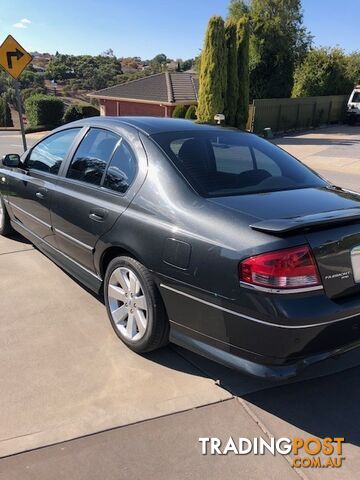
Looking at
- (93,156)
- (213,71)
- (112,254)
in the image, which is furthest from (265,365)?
(213,71)

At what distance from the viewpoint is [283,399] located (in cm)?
286

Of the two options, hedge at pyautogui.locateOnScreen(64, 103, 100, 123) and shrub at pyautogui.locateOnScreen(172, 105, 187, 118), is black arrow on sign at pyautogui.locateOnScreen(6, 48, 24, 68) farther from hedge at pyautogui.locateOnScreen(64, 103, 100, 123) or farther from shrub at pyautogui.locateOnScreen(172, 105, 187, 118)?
hedge at pyautogui.locateOnScreen(64, 103, 100, 123)

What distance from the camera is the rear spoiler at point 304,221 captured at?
238cm

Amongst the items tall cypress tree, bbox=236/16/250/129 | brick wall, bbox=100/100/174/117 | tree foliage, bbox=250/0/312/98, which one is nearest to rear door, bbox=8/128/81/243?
tall cypress tree, bbox=236/16/250/129

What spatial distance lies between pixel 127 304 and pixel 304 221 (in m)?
1.40

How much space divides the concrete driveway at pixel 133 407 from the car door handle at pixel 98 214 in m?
0.86

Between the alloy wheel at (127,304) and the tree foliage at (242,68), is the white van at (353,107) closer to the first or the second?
the tree foliage at (242,68)

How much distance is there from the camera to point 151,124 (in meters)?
3.61

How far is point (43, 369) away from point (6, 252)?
255 cm

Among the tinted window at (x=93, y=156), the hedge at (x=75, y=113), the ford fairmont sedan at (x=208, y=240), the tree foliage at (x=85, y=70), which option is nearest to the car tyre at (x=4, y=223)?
the ford fairmont sedan at (x=208, y=240)

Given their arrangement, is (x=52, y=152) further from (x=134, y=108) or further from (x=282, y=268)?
(x=134, y=108)

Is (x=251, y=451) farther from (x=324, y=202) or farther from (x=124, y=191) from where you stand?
(x=124, y=191)

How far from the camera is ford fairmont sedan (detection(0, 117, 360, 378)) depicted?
7.94 feet

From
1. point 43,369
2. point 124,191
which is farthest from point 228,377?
point 124,191
